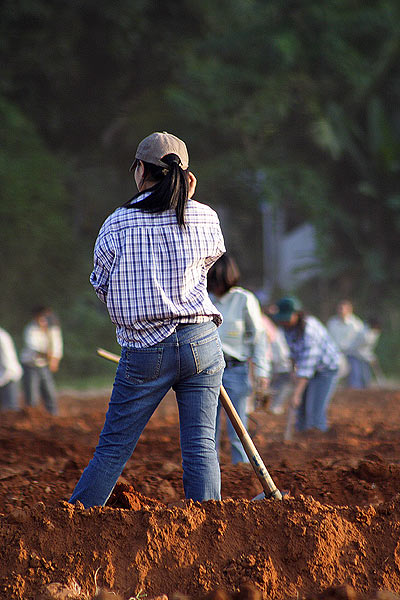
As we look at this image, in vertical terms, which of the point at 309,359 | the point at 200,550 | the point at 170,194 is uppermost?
the point at 170,194

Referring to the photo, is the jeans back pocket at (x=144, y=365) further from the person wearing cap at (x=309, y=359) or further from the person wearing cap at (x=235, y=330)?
the person wearing cap at (x=309, y=359)

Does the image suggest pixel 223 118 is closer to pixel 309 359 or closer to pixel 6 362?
pixel 6 362

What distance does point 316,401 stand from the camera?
8.95 meters

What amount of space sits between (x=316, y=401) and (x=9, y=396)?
16.2 feet

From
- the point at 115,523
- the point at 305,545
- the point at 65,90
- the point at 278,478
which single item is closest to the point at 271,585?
the point at 305,545

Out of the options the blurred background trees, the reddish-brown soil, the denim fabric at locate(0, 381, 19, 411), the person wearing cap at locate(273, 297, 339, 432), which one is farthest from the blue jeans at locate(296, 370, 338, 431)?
the blurred background trees

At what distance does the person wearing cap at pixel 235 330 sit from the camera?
20.6ft

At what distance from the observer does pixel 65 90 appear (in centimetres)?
2373

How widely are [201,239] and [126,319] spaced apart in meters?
0.50

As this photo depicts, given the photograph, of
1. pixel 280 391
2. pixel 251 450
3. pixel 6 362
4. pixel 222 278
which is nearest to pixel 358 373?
pixel 280 391

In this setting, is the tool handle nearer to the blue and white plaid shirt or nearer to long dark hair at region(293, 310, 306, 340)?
the blue and white plaid shirt

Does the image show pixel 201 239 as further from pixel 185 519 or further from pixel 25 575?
pixel 25 575

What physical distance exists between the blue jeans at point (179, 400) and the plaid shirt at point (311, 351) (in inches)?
180

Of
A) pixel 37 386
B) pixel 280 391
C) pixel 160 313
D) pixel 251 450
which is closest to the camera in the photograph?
pixel 160 313
